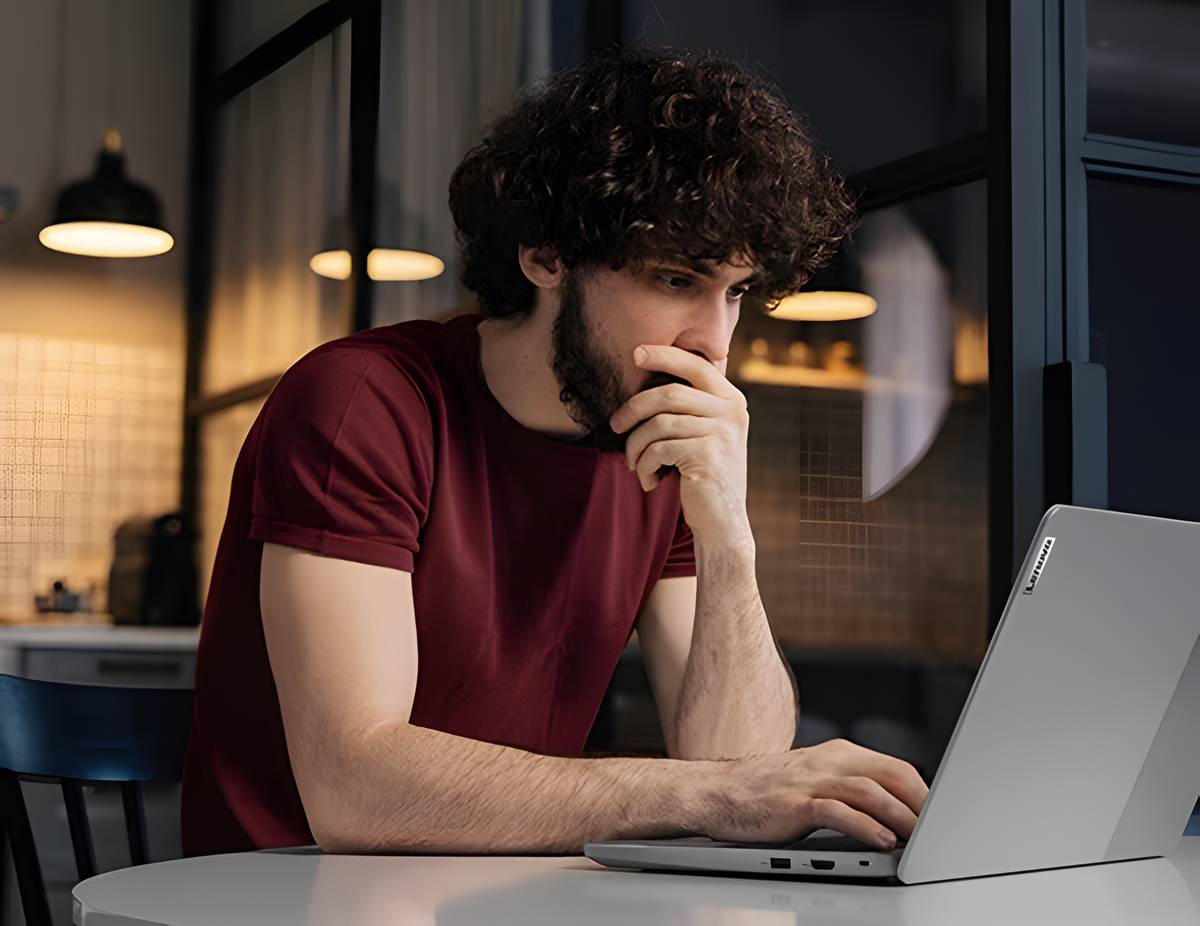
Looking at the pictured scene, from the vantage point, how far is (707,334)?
1590 mm

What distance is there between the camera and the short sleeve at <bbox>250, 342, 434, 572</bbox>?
48.0 inches

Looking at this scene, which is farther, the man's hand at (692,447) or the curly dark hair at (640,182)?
the curly dark hair at (640,182)

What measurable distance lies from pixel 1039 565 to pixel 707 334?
899mm

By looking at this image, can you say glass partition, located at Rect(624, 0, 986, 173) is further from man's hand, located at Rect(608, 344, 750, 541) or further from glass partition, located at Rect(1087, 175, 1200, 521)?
man's hand, located at Rect(608, 344, 750, 541)

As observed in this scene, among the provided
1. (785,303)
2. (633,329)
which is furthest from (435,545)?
(785,303)

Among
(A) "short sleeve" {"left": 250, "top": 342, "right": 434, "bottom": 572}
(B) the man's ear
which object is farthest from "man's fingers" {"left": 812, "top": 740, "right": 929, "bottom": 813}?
(B) the man's ear

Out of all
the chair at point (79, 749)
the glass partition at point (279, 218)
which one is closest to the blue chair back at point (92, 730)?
the chair at point (79, 749)

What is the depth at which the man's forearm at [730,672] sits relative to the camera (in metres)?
1.44

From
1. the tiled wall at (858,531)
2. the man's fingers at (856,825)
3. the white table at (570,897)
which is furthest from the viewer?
the tiled wall at (858,531)

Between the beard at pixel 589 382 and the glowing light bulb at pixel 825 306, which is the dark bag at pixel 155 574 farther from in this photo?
the glowing light bulb at pixel 825 306

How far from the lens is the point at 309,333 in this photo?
5.94ft


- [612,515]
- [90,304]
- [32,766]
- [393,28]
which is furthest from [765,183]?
[32,766]

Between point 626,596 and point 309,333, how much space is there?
614 mm

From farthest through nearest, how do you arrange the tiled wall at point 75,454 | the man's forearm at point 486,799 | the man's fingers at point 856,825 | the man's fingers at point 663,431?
the tiled wall at point 75,454
the man's fingers at point 663,431
the man's forearm at point 486,799
the man's fingers at point 856,825
